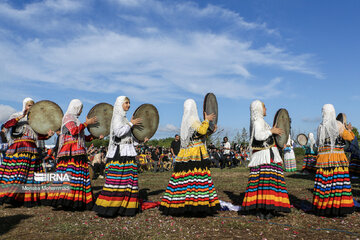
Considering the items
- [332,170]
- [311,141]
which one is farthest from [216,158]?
[332,170]

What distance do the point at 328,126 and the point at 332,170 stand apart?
0.90 metres

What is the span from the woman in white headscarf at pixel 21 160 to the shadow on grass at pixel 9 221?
0.88 metres

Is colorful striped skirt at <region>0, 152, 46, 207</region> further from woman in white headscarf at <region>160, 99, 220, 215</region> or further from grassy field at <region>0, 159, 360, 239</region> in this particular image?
woman in white headscarf at <region>160, 99, 220, 215</region>

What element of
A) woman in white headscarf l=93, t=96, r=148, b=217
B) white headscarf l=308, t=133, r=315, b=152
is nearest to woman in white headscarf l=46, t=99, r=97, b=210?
A: woman in white headscarf l=93, t=96, r=148, b=217

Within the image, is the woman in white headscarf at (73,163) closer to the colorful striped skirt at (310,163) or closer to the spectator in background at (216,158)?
the colorful striped skirt at (310,163)

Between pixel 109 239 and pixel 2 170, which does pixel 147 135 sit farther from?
pixel 2 170

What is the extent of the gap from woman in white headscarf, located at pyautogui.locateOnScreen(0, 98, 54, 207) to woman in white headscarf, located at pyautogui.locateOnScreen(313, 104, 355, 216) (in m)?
6.04

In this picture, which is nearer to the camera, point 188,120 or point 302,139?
point 188,120

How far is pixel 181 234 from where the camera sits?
496cm

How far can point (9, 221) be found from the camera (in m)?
5.84

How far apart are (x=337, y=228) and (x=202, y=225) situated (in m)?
2.33

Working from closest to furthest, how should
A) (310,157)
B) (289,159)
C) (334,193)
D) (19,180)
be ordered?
(334,193) → (19,180) → (310,157) → (289,159)

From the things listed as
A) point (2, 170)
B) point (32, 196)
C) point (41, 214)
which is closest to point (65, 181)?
point (41, 214)

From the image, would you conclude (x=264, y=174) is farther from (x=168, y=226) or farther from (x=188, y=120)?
(x=168, y=226)
